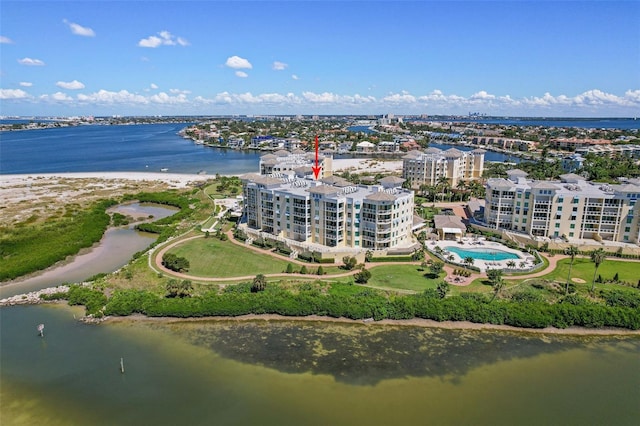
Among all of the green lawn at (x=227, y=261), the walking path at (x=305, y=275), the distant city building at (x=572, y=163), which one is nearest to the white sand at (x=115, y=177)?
the green lawn at (x=227, y=261)

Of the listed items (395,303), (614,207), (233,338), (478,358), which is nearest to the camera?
(478,358)

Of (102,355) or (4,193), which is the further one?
(4,193)

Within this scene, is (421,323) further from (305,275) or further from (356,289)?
(305,275)

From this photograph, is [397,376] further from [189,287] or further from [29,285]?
[29,285]

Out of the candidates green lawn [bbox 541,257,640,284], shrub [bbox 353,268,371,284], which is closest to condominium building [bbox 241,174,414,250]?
shrub [bbox 353,268,371,284]

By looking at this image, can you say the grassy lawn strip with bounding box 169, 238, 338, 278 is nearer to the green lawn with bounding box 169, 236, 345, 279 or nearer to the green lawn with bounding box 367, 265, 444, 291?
the green lawn with bounding box 169, 236, 345, 279

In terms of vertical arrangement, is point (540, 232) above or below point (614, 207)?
below

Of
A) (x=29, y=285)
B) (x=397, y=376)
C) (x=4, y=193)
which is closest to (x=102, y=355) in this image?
(x=29, y=285)

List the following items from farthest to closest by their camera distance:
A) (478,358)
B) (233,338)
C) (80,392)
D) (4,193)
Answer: (4,193) → (233,338) → (478,358) → (80,392)

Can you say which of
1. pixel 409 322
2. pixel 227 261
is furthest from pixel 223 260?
pixel 409 322
